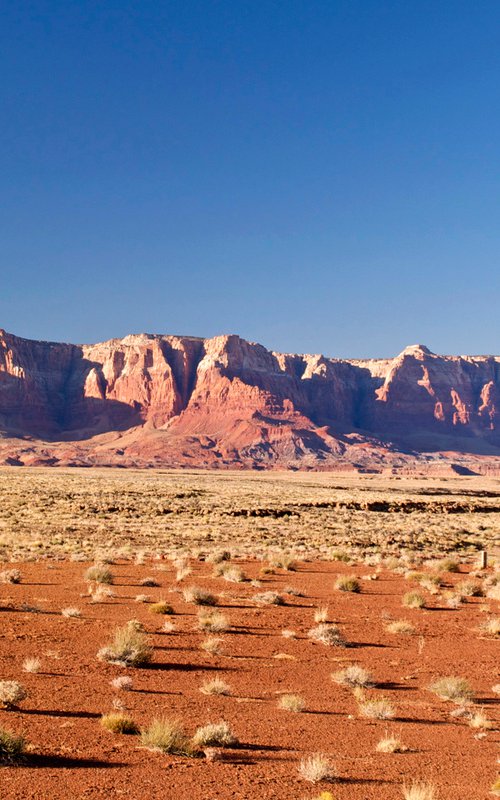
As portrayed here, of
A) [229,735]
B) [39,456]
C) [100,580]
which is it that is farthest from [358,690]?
[39,456]

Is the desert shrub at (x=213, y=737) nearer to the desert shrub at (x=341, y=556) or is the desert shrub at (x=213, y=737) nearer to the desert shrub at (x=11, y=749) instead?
the desert shrub at (x=11, y=749)

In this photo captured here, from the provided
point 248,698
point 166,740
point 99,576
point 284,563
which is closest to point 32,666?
point 248,698

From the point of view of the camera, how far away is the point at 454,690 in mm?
10648

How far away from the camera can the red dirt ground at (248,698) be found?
272 inches

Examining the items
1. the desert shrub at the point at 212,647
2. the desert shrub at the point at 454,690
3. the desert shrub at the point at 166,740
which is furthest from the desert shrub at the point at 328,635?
the desert shrub at the point at 166,740

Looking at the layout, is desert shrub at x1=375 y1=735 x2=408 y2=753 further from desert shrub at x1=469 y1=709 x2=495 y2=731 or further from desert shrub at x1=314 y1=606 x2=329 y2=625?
desert shrub at x1=314 y1=606 x2=329 y2=625

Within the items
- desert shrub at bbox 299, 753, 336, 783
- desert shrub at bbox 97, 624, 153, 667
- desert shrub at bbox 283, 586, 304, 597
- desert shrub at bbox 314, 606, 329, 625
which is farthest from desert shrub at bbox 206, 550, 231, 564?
desert shrub at bbox 299, 753, 336, 783

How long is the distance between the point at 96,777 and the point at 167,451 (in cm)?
14787

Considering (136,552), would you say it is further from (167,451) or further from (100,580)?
(167,451)

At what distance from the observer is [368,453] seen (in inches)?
6452

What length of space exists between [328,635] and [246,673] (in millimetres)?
2857

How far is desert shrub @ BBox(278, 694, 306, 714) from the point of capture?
9.52 meters

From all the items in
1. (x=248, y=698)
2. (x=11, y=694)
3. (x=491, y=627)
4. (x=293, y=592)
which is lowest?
(x=293, y=592)

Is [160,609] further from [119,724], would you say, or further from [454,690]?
[119,724]
